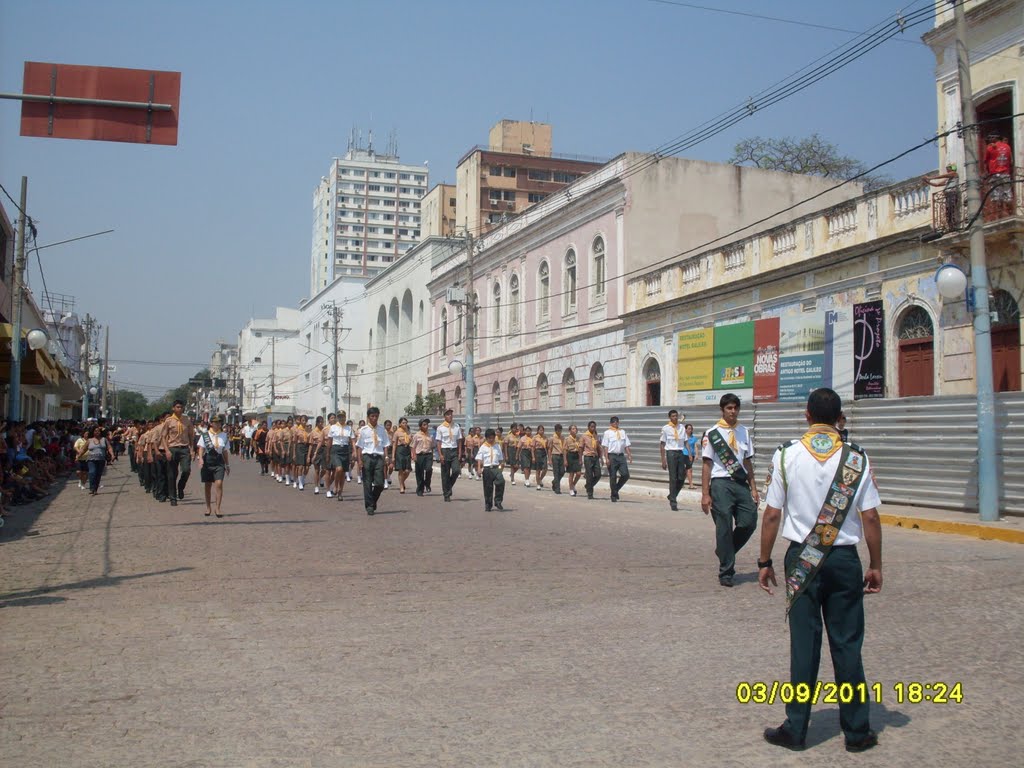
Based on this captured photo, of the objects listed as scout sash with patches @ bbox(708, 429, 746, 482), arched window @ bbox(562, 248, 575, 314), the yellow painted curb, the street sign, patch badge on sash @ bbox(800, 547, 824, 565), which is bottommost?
the yellow painted curb

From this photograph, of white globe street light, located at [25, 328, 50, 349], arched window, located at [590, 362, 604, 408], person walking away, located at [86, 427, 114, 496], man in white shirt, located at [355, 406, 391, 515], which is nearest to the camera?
man in white shirt, located at [355, 406, 391, 515]

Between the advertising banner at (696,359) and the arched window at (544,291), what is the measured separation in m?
12.3

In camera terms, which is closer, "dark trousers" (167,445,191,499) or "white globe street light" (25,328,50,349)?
"dark trousers" (167,445,191,499)

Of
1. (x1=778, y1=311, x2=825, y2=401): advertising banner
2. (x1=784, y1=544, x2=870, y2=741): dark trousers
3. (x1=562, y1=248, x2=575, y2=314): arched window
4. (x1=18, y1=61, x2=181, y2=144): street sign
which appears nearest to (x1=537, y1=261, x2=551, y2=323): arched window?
(x1=562, y1=248, x2=575, y2=314): arched window

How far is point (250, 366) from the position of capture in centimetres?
12912

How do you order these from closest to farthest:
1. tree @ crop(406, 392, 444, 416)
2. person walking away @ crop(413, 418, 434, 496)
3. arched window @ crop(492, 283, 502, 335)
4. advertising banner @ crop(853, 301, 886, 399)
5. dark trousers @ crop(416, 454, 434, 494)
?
person walking away @ crop(413, 418, 434, 496), dark trousers @ crop(416, 454, 434, 494), advertising banner @ crop(853, 301, 886, 399), arched window @ crop(492, 283, 502, 335), tree @ crop(406, 392, 444, 416)

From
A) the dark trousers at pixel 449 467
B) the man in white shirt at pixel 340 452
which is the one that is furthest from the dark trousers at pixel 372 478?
the dark trousers at pixel 449 467

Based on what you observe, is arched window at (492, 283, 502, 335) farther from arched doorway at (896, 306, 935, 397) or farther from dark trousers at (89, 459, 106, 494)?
arched doorway at (896, 306, 935, 397)

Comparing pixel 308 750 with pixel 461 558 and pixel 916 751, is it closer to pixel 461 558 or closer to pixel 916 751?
pixel 916 751

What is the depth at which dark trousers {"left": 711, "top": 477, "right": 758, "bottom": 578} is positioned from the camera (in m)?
9.48

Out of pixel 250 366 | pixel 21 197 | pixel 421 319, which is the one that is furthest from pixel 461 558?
pixel 250 366

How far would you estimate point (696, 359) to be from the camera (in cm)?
3198

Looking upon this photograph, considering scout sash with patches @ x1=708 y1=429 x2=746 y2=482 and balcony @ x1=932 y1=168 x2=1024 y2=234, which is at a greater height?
balcony @ x1=932 y1=168 x2=1024 y2=234

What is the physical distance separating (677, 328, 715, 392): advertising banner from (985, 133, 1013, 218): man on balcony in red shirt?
11.4m
